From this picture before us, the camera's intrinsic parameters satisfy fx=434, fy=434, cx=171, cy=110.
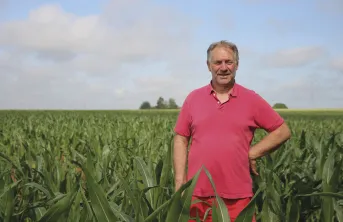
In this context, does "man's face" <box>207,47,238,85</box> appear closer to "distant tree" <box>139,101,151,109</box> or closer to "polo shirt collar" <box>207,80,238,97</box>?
"polo shirt collar" <box>207,80,238,97</box>

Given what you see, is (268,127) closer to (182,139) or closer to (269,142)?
(269,142)

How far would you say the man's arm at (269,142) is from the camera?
108 inches

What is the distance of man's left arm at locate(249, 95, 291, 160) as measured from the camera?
2.70 metres

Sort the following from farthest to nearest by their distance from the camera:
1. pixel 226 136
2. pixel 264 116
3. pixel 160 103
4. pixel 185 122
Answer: pixel 160 103 < pixel 185 122 < pixel 264 116 < pixel 226 136

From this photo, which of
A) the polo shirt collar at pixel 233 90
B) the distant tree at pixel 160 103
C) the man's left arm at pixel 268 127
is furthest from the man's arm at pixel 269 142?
the distant tree at pixel 160 103

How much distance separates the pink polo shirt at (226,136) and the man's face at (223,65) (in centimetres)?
9

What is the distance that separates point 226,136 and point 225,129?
4cm

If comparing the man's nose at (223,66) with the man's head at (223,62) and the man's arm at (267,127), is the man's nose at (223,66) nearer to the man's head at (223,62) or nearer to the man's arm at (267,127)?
the man's head at (223,62)

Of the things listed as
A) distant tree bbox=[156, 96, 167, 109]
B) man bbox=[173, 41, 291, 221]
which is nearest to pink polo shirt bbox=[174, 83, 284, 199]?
man bbox=[173, 41, 291, 221]

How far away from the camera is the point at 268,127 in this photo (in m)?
2.74

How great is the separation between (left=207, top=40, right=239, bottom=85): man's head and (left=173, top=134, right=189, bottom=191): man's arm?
46 cm

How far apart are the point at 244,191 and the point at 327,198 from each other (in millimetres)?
473

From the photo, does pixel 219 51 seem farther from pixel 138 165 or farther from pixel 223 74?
pixel 138 165

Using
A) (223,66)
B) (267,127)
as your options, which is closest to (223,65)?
(223,66)
